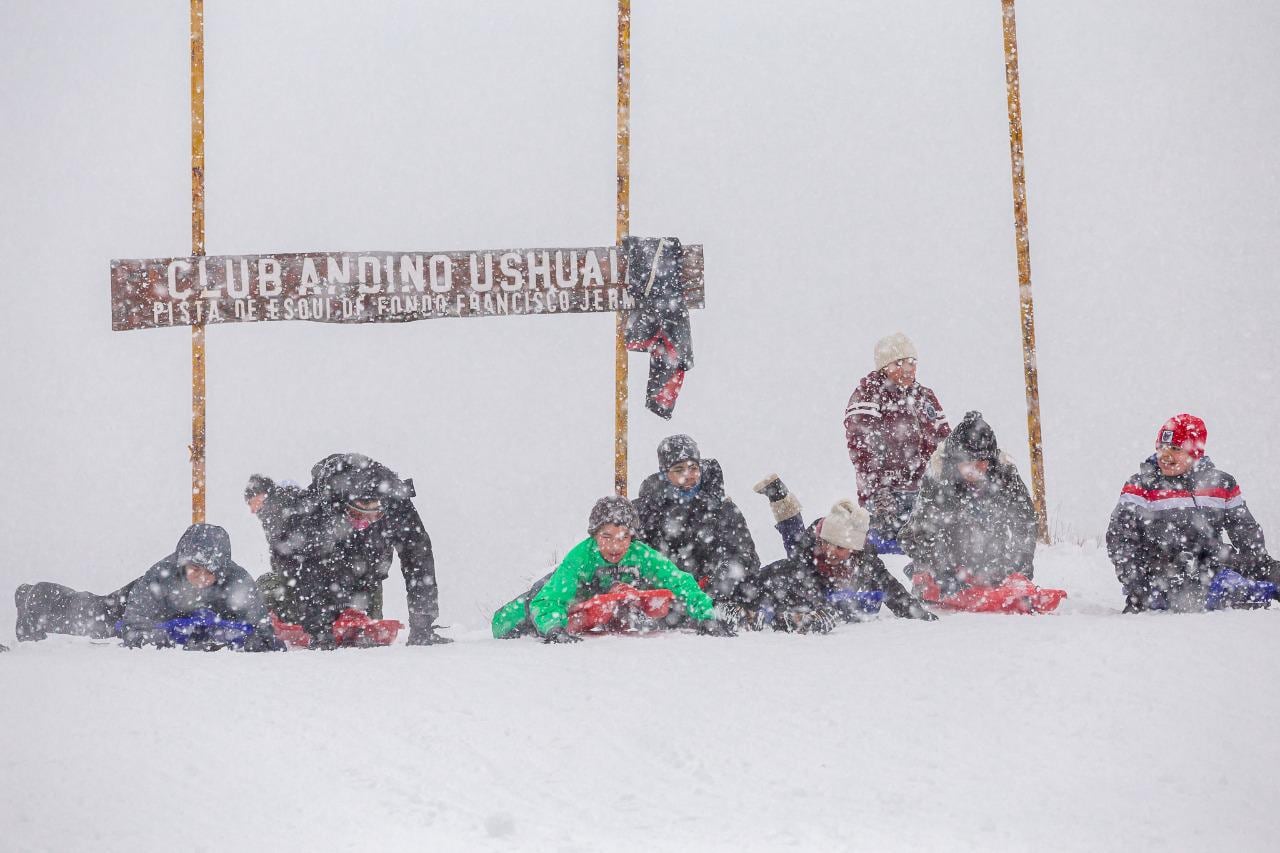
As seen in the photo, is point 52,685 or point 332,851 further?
point 52,685

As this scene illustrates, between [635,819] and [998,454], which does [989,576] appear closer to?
[998,454]

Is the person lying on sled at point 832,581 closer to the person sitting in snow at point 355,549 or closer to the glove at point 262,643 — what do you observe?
the person sitting in snow at point 355,549

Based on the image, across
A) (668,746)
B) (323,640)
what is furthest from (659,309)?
(668,746)

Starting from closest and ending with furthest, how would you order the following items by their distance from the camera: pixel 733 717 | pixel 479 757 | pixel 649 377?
1. pixel 479 757
2. pixel 733 717
3. pixel 649 377

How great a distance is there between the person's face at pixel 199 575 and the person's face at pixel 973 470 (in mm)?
4148

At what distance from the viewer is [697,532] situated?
6.96 m

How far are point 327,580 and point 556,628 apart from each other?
143 cm

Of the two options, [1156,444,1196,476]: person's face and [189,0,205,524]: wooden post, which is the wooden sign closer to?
[189,0,205,524]: wooden post

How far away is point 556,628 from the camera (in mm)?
6137

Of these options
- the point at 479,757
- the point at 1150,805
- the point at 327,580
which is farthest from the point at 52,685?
the point at 1150,805

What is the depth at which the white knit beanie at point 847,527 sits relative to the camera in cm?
653

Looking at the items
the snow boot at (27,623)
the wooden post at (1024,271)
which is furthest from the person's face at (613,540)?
the wooden post at (1024,271)

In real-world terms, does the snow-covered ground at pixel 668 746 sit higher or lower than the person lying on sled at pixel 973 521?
lower

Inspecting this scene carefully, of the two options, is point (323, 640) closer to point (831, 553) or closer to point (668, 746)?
point (668, 746)
